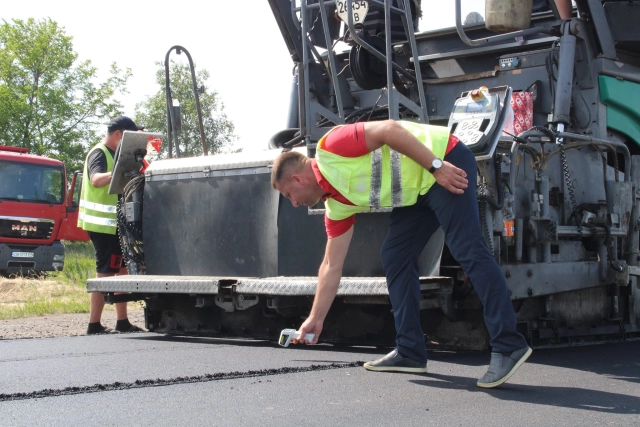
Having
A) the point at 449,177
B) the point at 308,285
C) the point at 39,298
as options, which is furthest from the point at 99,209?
the point at 39,298

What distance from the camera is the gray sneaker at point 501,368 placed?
13.5ft

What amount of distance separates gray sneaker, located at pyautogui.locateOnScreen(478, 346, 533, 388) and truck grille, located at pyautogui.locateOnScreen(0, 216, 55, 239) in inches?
564

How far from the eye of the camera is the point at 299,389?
4.12 m

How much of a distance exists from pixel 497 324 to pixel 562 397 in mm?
439

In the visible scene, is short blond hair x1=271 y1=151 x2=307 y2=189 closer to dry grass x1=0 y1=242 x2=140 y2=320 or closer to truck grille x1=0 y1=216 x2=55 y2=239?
dry grass x1=0 y1=242 x2=140 y2=320

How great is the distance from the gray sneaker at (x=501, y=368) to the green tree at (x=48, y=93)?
103 ft

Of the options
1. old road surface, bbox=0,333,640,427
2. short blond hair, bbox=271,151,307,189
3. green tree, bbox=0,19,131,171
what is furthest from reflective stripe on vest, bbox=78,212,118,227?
green tree, bbox=0,19,131,171

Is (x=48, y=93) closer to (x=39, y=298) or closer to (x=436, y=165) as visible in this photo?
(x=39, y=298)

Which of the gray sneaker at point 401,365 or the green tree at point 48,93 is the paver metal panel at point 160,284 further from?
the green tree at point 48,93

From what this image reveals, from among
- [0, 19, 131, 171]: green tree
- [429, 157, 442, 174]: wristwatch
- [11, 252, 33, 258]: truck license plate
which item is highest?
[0, 19, 131, 171]: green tree

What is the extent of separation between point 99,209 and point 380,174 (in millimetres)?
3770

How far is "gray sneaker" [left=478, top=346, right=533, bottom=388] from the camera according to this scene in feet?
13.5

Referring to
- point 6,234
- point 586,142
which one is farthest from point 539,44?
point 6,234

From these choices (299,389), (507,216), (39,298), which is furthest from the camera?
(39,298)
